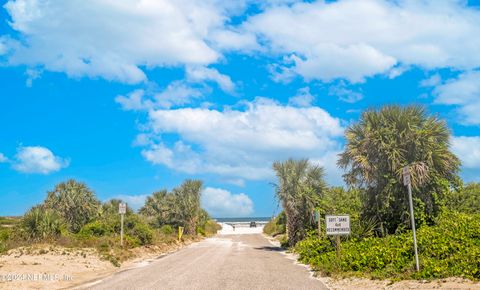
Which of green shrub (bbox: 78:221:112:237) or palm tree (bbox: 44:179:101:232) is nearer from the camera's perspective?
green shrub (bbox: 78:221:112:237)

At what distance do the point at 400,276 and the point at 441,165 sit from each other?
9380 millimetres

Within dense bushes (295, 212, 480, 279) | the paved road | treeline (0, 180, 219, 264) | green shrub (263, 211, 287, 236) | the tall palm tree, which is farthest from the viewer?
green shrub (263, 211, 287, 236)

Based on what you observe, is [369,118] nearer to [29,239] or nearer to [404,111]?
[404,111]

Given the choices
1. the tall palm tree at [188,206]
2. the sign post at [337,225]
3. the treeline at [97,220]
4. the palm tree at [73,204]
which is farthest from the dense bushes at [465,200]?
the tall palm tree at [188,206]

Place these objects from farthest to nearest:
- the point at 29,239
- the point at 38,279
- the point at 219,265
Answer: the point at 29,239, the point at 219,265, the point at 38,279

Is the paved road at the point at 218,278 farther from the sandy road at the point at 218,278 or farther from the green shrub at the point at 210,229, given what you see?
the green shrub at the point at 210,229

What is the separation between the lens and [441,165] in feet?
64.1

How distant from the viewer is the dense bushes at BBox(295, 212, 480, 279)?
37.3ft

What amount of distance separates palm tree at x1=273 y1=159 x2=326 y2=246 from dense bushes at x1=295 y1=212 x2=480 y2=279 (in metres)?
9.11

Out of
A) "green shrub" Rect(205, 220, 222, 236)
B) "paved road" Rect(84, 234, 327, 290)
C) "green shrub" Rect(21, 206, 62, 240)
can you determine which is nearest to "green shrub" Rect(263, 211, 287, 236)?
"green shrub" Rect(205, 220, 222, 236)

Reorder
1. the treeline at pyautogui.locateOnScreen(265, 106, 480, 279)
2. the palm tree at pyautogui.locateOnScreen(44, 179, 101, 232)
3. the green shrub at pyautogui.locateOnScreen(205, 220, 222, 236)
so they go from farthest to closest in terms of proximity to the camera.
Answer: the green shrub at pyautogui.locateOnScreen(205, 220, 222, 236)
the palm tree at pyautogui.locateOnScreen(44, 179, 101, 232)
the treeline at pyautogui.locateOnScreen(265, 106, 480, 279)

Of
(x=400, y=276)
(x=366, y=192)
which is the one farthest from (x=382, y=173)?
(x=400, y=276)

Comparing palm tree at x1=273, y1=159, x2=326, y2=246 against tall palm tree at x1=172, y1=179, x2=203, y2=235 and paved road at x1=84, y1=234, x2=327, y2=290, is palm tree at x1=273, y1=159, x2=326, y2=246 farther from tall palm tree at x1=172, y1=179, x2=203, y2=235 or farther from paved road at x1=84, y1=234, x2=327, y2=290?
tall palm tree at x1=172, y1=179, x2=203, y2=235

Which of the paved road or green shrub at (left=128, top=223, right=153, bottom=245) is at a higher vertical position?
green shrub at (left=128, top=223, right=153, bottom=245)
